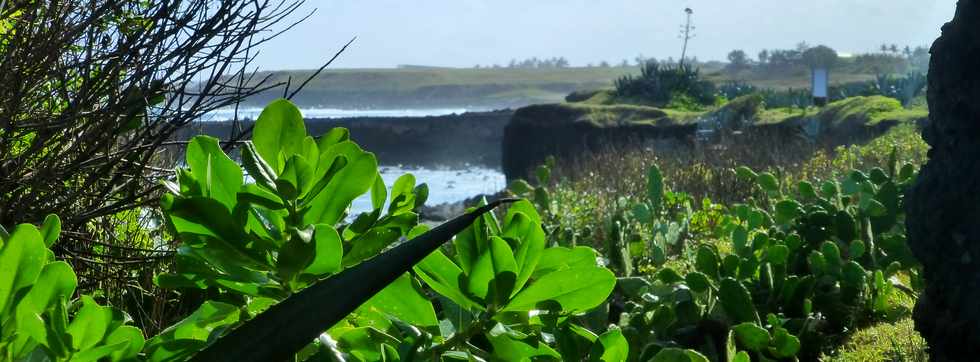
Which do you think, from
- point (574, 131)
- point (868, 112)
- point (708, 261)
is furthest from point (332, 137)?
point (574, 131)

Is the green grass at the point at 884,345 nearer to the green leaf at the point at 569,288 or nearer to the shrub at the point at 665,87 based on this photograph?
the green leaf at the point at 569,288

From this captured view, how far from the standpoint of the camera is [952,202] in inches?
86.6

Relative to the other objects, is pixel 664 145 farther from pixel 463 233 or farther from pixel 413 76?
pixel 413 76

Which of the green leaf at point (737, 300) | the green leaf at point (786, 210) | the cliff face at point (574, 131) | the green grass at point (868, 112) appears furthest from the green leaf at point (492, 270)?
the cliff face at point (574, 131)

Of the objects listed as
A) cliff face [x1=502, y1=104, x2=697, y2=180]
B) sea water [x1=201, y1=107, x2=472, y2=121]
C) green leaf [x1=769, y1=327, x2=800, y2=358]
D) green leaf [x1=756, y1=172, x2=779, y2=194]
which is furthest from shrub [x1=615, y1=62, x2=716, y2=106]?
green leaf [x1=769, y1=327, x2=800, y2=358]

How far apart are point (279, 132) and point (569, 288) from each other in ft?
0.95

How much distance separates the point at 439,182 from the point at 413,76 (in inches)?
2482

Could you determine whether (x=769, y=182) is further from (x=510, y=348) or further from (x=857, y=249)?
(x=510, y=348)

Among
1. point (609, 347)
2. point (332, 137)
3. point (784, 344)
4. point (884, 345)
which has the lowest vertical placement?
point (884, 345)

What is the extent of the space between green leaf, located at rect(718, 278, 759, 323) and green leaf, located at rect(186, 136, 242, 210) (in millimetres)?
2113

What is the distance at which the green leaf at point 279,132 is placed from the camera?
90cm

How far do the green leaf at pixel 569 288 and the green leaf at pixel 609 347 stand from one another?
54mm

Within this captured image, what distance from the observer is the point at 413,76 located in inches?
3428

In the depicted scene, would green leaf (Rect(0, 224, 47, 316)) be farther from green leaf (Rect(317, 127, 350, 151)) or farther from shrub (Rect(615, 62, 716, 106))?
shrub (Rect(615, 62, 716, 106))
